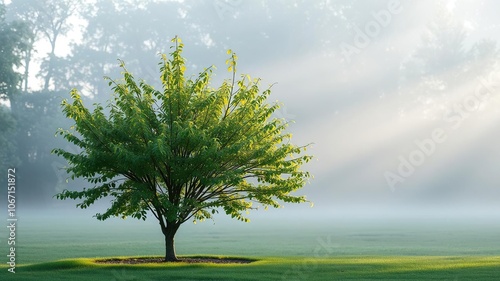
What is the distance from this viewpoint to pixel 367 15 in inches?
4026

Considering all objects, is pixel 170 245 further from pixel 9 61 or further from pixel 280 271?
pixel 9 61

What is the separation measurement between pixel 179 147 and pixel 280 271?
5.19 m

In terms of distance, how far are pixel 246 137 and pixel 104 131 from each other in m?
4.34

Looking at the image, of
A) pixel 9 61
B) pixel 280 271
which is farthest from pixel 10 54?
pixel 280 271

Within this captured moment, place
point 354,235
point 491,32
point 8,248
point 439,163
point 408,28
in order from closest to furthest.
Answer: point 8,248 < point 354,235 < point 439,163 < point 408,28 < point 491,32

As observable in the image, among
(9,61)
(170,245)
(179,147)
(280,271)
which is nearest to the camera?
(280,271)

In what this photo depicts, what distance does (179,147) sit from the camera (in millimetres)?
24453

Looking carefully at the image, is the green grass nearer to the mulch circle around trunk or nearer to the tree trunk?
the mulch circle around trunk

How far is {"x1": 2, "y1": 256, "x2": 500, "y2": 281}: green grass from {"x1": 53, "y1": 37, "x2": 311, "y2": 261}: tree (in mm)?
2121

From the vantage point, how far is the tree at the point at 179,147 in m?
23.8

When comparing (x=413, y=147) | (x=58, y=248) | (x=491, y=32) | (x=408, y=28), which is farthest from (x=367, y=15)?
(x=58, y=248)

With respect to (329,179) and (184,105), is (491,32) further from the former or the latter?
(184,105)

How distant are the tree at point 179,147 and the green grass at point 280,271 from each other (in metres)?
2.12

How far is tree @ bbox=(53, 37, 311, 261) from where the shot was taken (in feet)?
78.1
